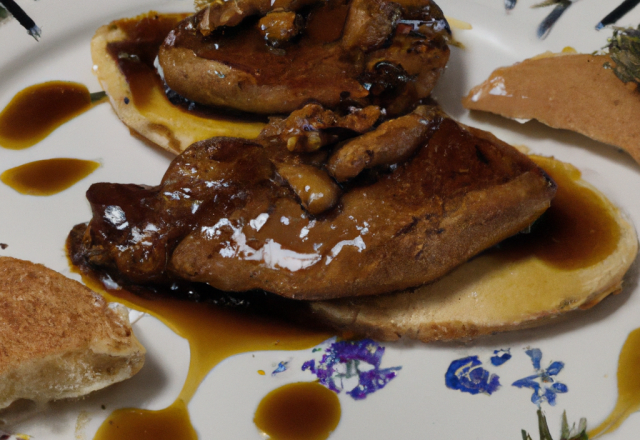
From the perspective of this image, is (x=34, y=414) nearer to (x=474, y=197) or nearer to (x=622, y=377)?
(x=474, y=197)

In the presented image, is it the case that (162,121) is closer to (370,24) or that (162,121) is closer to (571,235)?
(370,24)

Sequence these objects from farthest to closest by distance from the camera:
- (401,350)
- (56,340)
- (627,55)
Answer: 1. (627,55)
2. (401,350)
3. (56,340)

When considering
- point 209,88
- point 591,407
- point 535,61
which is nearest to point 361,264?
point 591,407

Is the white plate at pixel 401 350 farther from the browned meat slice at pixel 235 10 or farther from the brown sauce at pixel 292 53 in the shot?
the browned meat slice at pixel 235 10

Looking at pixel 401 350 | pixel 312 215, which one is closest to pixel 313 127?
pixel 312 215

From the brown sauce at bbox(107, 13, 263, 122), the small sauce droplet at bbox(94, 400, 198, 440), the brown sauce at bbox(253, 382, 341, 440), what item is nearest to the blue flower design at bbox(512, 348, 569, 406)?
the brown sauce at bbox(253, 382, 341, 440)

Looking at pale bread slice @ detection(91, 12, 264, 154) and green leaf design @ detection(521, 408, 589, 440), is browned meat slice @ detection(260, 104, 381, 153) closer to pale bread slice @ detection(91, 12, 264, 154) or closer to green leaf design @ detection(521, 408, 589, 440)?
pale bread slice @ detection(91, 12, 264, 154)
